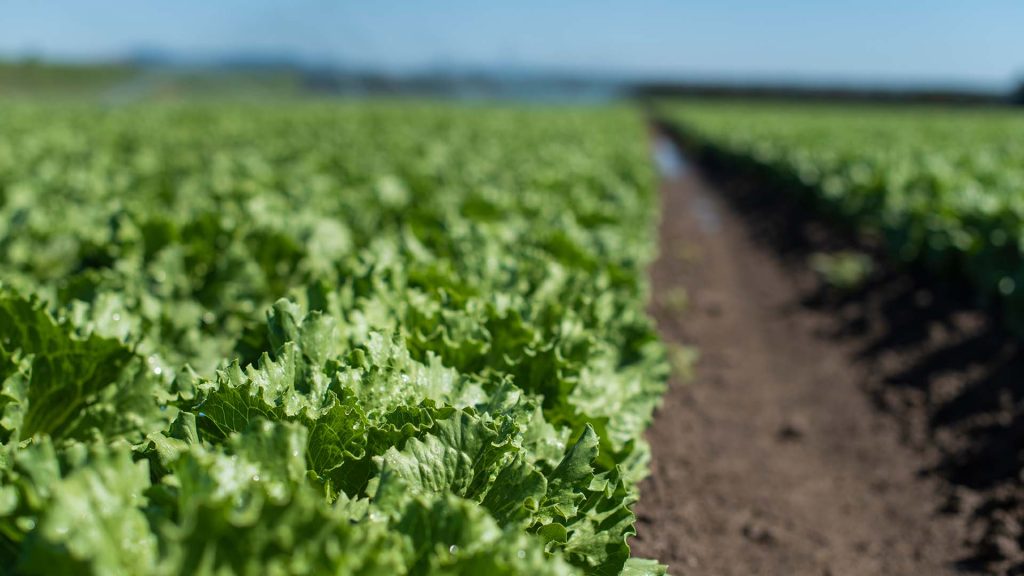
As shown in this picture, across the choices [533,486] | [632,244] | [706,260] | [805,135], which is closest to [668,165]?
[805,135]

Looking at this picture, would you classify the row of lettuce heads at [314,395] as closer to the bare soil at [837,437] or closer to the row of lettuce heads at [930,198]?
the bare soil at [837,437]

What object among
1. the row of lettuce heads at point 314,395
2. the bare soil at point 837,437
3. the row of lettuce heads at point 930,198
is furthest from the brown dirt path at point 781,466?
the row of lettuce heads at point 930,198

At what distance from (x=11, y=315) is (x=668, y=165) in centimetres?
3265

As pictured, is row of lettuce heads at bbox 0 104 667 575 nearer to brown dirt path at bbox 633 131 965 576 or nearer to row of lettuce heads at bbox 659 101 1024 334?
brown dirt path at bbox 633 131 965 576

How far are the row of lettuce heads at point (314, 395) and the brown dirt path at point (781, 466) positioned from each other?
3.53 ft

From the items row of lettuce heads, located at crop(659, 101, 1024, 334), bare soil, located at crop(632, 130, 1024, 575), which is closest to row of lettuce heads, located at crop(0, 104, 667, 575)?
bare soil, located at crop(632, 130, 1024, 575)

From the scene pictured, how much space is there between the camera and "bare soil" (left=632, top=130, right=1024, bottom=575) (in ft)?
15.4

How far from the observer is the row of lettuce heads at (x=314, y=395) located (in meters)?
1.86

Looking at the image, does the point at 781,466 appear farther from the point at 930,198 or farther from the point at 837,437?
the point at 930,198

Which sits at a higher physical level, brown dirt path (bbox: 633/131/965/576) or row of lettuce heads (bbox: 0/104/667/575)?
row of lettuce heads (bbox: 0/104/667/575)

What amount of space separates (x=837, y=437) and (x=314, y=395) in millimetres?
5029

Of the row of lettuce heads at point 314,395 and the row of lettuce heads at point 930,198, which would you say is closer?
the row of lettuce heads at point 314,395

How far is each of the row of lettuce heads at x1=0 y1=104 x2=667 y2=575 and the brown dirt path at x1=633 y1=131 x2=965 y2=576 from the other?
3.53ft

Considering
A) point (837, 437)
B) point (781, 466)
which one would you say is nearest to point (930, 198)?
point (837, 437)
